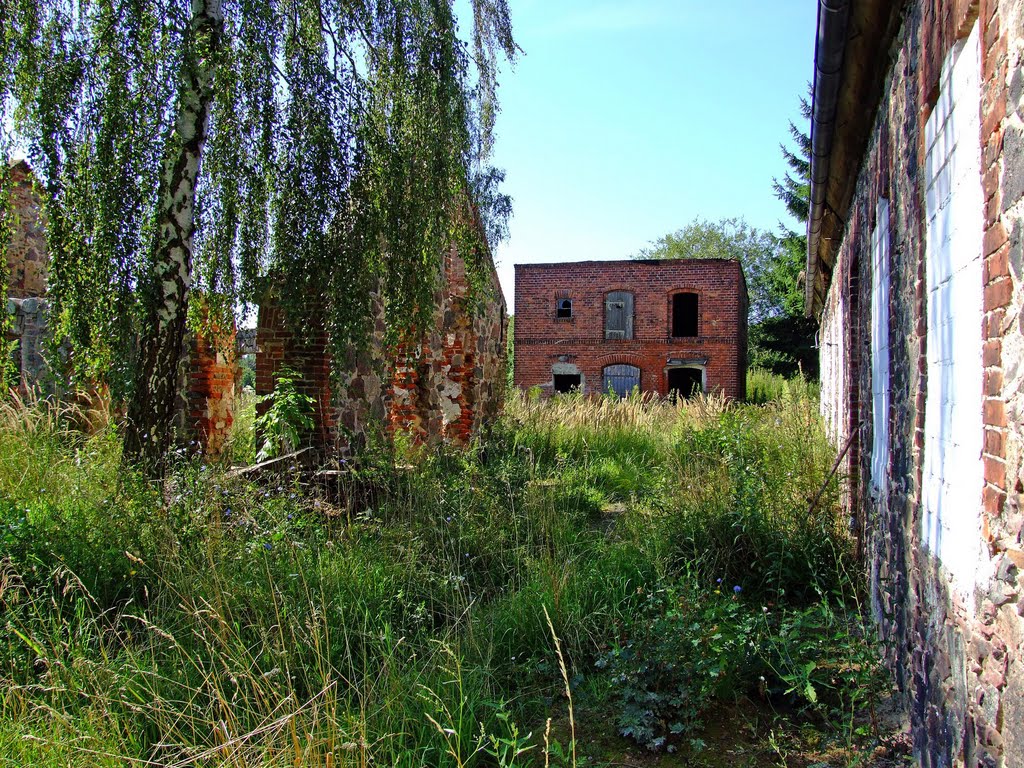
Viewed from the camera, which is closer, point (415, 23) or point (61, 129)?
point (61, 129)

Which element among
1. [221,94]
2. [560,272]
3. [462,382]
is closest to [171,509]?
[221,94]

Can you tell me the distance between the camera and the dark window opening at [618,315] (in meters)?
25.8

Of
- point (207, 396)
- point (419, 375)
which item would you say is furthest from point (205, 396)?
point (419, 375)

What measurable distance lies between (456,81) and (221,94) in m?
1.81

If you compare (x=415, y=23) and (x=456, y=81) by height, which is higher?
(x=415, y=23)

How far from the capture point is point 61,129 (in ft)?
15.0

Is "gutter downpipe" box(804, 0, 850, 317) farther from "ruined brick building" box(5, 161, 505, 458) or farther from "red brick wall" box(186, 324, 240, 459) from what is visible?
"red brick wall" box(186, 324, 240, 459)

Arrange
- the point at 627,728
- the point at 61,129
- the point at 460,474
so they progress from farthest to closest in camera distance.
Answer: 1. the point at 460,474
2. the point at 61,129
3. the point at 627,728

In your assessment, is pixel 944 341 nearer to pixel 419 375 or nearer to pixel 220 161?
pixel 220 161

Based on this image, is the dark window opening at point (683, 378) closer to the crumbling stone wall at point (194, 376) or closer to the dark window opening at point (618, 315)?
the dark window opening at point (618, 315)

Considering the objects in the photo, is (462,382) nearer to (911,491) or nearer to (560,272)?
(911,491)

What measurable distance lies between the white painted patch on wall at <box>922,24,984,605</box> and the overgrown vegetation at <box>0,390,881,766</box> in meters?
1.19

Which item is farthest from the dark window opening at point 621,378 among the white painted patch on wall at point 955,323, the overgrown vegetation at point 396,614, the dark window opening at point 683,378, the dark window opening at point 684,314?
the white painted patch on wall at point 955,323

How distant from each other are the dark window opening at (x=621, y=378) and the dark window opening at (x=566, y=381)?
0.96 metres
